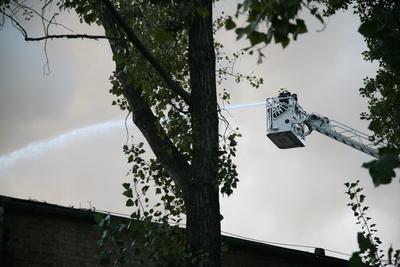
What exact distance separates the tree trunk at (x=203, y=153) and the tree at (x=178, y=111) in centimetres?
1

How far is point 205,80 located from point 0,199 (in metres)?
4.34

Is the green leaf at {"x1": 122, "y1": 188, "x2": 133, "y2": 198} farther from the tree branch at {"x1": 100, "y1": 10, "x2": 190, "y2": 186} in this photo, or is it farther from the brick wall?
the brick wall

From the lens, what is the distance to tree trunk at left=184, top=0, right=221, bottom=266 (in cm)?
757

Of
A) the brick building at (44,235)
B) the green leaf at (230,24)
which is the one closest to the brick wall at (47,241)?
the brick building at (44,235)

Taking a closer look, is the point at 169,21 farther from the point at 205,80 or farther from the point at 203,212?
the point at 203,212

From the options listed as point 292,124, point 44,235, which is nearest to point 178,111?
point 44,235

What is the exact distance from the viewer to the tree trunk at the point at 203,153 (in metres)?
7.57

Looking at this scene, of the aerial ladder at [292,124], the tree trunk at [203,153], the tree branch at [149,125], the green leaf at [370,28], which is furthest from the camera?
the aerial ladder at [292,124]

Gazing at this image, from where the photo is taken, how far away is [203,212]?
7691 millimetres

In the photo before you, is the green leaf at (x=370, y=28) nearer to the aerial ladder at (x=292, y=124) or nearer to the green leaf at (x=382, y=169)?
the green leaf at (x=382, y=169)

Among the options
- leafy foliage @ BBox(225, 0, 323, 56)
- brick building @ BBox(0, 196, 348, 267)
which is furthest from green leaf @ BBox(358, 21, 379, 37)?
brick building @ BBox(0, 196, 348, 267)

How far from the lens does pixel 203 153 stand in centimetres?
795

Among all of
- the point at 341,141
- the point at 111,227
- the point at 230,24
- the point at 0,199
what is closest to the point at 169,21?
the point at 111,227

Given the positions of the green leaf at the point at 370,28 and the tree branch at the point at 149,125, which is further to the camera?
the tree branch at the point at 149,125
